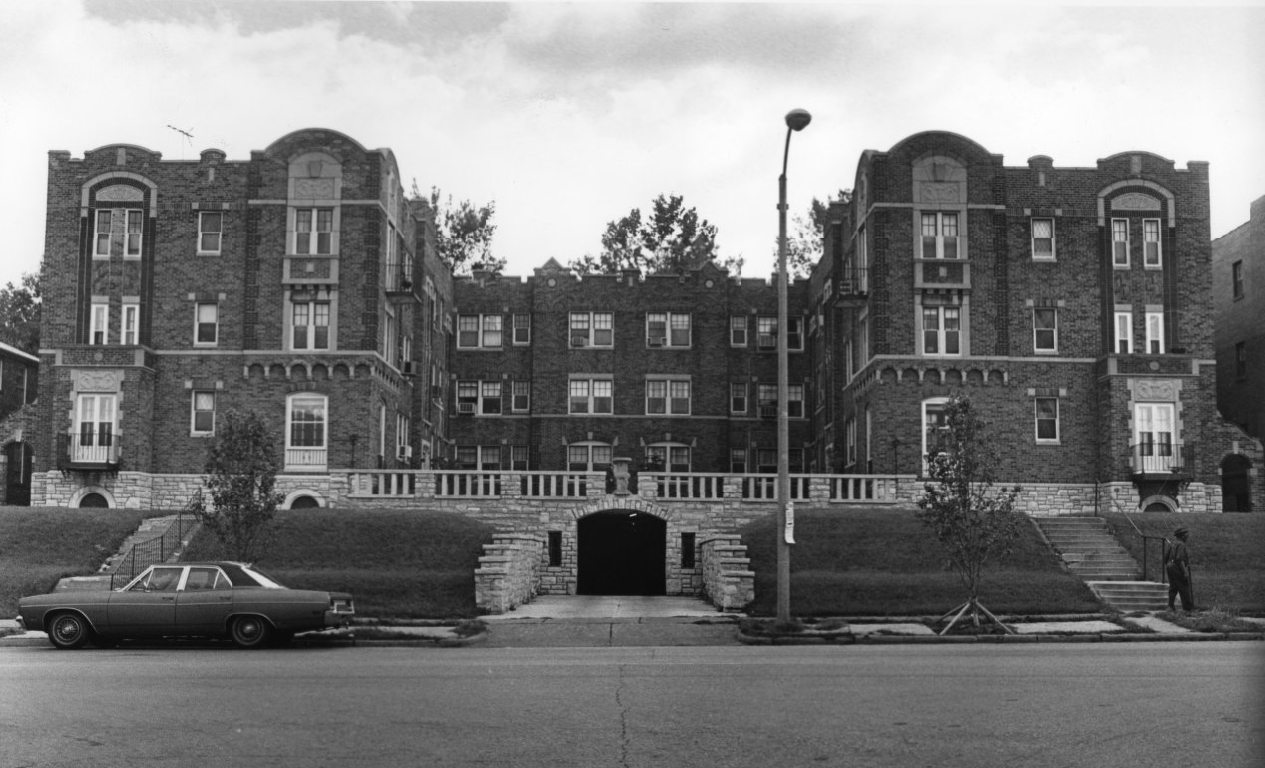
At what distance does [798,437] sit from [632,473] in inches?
319

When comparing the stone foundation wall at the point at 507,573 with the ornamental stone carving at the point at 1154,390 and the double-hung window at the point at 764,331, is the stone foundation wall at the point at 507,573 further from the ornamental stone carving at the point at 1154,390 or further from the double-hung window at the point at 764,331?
the double-hung window at the point at 764,331

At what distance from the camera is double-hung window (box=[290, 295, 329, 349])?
4647 cm

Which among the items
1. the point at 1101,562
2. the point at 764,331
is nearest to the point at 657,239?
the point at 764,331

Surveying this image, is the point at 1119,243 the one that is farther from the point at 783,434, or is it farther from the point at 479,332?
the point at 479,332

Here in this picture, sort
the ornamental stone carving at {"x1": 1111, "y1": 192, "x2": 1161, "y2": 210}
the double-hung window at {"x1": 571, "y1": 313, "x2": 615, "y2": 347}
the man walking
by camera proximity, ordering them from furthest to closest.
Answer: the double-hung window at {"x1": 571, "y1": 313, "x2": 615, "y2": 347}, the ornamental stone carving at {"x1": 1111, "y1": 192, "x2": 1161, "y2": 210}, the man walking

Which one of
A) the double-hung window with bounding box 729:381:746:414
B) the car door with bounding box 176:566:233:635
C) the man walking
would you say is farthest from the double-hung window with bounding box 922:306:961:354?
the car door with bounding box 176:566:233:635

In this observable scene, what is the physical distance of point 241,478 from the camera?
2883 cm

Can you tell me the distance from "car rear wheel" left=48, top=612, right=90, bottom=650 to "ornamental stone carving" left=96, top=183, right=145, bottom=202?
27.9m

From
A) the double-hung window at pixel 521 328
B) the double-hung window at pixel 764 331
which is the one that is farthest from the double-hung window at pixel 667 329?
the double-hung window at pixel 521 328

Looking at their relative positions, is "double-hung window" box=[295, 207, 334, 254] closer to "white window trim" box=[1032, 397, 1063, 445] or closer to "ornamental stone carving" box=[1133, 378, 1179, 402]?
"white window trim" box=[1032, 397, 1063, 445]

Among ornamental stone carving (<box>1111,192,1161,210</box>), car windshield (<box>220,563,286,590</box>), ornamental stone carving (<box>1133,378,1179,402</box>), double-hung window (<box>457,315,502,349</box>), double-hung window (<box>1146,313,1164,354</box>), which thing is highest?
ornamental stone carving (<box>1111,192,1161,210</box>)

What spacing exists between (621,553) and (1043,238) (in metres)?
18.8

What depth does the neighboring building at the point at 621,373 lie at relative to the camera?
5928cm

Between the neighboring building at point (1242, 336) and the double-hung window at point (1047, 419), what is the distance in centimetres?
732
